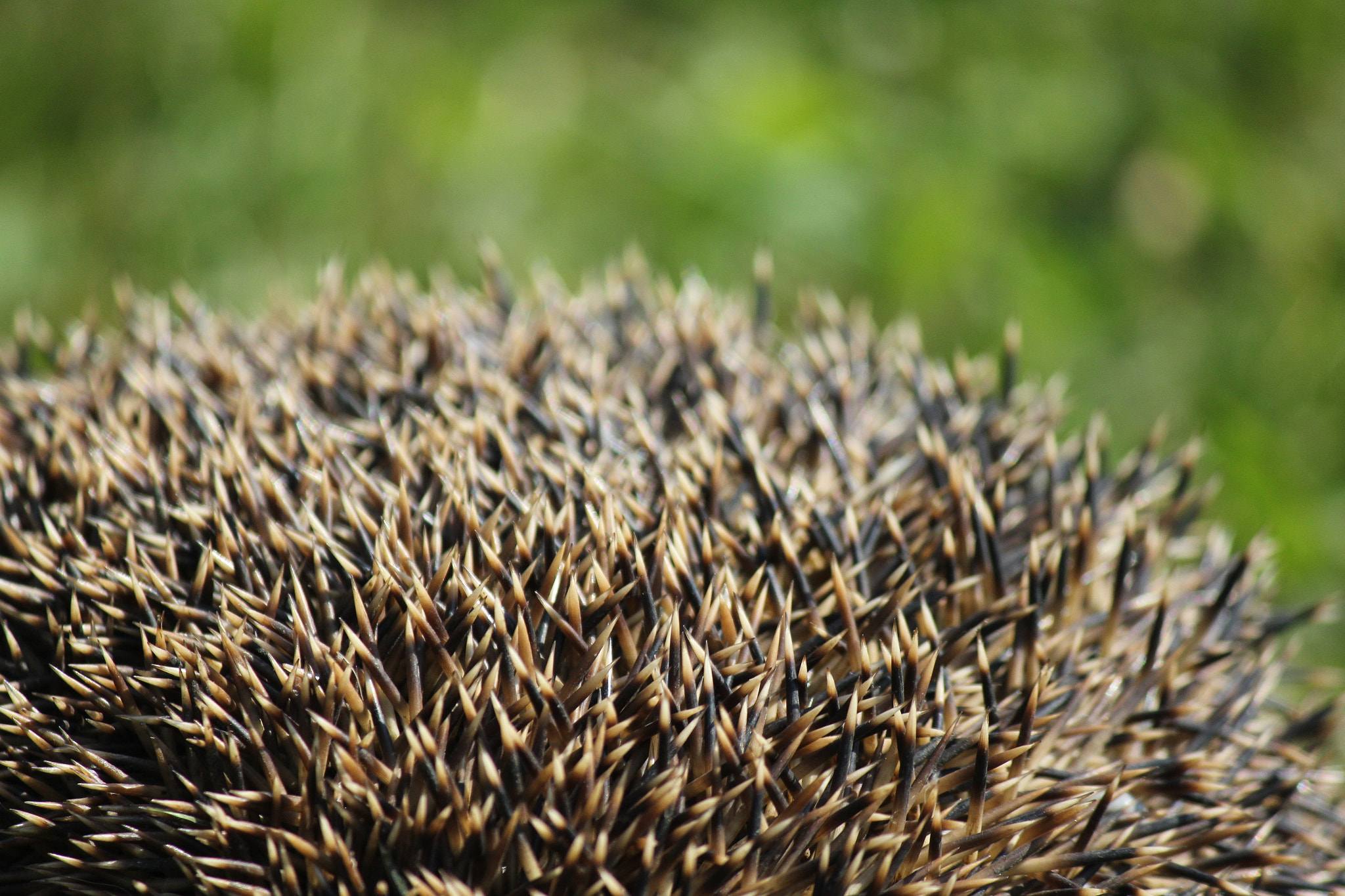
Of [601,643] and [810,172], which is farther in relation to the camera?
[810,172]

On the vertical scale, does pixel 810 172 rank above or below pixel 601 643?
above

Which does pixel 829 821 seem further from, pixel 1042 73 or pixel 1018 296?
pixel 1042 73

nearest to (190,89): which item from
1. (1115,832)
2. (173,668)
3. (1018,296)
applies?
(1018,296)

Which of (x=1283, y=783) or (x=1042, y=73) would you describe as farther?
(x=1042, y=73)

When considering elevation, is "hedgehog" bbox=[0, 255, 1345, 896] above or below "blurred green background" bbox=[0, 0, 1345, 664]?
below

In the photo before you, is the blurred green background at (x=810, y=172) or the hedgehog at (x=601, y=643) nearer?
the hedgehog at (x=601, y=643)
